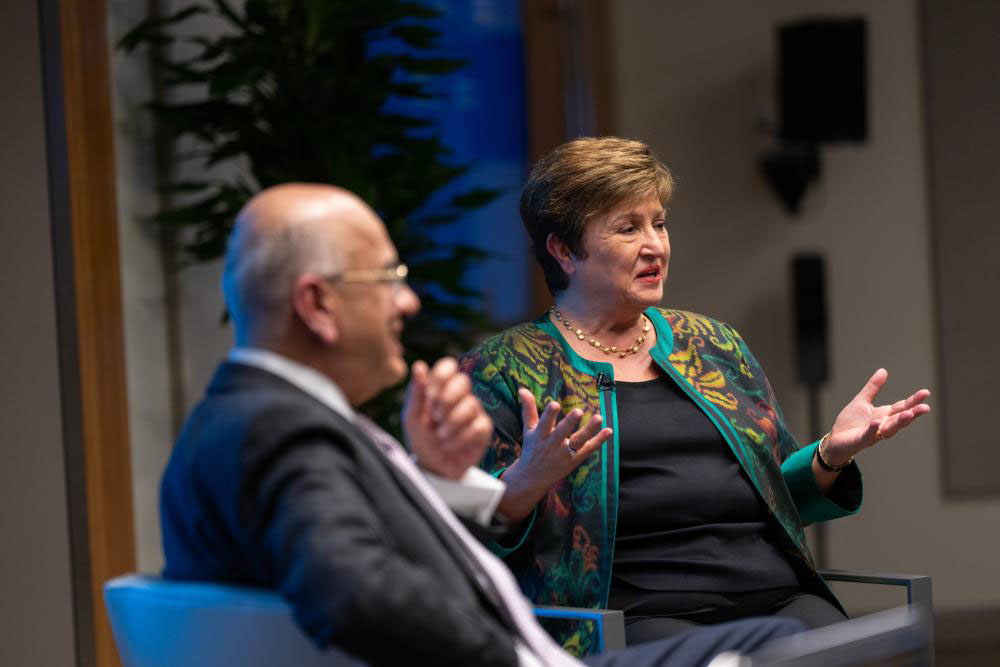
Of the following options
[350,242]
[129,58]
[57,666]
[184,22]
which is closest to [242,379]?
[350,242]

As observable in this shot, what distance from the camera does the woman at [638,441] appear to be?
85.0 inches

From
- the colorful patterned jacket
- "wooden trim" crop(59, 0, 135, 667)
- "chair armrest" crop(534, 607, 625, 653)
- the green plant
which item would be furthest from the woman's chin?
"wooden trim" crop(59, 0, 135, 667)

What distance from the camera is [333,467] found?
1322 mm

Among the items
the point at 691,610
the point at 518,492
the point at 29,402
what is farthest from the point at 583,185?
the point at 29,402

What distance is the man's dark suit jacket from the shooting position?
4.08ft

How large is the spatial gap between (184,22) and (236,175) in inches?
19.8

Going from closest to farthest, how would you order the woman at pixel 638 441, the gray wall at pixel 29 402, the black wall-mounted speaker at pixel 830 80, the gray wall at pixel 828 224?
the woman at pixel 638 441 < the gray wall at pixel 29 402 < the black wall-mounted speaker at pixel 830 80 < the gray wall at pixel 828 224

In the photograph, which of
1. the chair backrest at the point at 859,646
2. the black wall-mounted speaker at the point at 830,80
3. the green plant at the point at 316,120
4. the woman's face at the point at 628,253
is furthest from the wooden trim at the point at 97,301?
the black wall-mounted speaker at the point at 830,80

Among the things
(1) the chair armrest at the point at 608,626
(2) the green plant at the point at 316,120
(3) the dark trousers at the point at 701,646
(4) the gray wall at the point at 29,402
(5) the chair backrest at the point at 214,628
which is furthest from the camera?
(2) the green plant at the point at 316,120

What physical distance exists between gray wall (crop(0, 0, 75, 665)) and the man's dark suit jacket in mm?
1833

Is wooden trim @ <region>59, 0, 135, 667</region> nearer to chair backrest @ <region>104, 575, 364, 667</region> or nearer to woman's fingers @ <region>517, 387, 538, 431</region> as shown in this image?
woman's fingers @ <region>517, 387, 538, 431</region>

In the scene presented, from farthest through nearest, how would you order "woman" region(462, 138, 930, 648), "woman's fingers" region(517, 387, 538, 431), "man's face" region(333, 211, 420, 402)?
"woman" region(462, 138, 930, 648) < "woman's fingers" region(517, 387, 538, 431) < "man's face" region(333, 211, 420, 402)

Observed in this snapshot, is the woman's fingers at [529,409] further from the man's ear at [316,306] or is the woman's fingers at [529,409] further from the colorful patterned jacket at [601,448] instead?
the man's ear at [316,306]

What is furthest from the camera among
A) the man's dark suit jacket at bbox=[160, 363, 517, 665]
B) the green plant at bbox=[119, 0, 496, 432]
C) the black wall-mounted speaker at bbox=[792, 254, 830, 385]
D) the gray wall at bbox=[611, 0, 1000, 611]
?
the gray wall at bbox=[611, 0, 1000, 611]
